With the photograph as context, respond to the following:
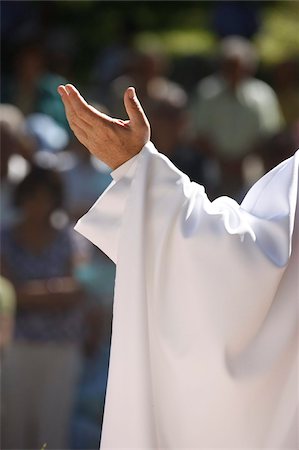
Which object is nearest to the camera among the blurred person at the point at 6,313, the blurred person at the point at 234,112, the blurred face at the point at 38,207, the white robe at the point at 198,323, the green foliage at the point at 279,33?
the white robe at the point at 198,323

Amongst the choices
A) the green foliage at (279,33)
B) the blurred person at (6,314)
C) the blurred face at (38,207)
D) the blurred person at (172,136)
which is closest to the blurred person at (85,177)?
the blurred person at (172,136)

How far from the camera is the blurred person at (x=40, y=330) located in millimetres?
7453

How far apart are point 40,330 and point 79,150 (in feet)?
5.92

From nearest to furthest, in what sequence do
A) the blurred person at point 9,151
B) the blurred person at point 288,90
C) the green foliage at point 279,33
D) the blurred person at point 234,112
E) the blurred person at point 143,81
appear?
the blurred person at point 9,151
the blurred person at point 143,81
the blurred person at point 234,112
the blurred person at point 288,90
the green foliage at point 279,33

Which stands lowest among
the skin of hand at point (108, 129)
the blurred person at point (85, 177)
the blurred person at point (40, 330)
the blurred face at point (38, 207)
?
the blurred person at point (40, 330)

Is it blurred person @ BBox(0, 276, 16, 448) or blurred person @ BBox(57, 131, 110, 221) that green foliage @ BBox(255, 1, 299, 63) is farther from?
blurred person @ BBox(0, 276, 16, 448)

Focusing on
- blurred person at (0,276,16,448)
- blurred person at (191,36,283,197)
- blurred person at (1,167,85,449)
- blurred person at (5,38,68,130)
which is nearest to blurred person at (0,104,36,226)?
blurred person at (1,167,85,449)

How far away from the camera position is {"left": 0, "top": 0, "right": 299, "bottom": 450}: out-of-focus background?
→ 7.49 meters

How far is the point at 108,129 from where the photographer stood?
13.5 feet

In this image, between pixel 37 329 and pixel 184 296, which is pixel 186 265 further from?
pixel 37 329

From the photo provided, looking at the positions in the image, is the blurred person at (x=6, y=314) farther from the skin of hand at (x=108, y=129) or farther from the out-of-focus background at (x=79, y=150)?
the skin of hand at (x=108, y=129)

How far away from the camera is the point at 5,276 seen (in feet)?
24.5

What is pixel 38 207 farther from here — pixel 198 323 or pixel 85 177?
pixel 198 323

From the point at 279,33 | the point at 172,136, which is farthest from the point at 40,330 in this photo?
the point at 279,33
